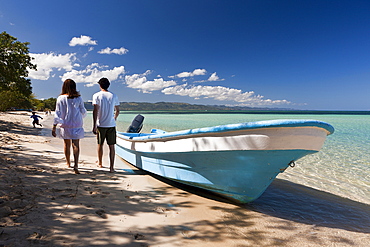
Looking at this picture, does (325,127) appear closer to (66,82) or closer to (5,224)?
(5,224)

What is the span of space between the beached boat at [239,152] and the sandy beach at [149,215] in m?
0.41

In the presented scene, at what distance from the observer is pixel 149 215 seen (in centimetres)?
282

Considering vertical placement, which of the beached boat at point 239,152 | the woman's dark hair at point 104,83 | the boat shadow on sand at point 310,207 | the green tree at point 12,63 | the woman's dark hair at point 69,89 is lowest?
the boat shadow on sand at point 310,207

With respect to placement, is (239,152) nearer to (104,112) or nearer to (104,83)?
(104,112)

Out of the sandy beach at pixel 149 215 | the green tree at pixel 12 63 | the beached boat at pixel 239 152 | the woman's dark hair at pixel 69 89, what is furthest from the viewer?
the green tree at pixel 12 63

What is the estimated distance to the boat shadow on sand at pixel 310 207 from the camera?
3.15 metres

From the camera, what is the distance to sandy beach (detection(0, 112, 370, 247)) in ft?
7.25

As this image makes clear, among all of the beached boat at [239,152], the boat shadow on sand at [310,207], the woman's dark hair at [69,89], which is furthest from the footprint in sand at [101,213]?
the woman's dark hair at [69,89]

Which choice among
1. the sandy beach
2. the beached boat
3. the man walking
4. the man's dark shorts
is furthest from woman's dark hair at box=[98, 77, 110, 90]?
the sandy beach

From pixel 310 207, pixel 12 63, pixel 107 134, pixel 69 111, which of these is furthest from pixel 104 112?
pixel 12 63

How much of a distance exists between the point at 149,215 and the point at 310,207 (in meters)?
2.98

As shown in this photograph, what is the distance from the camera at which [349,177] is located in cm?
561

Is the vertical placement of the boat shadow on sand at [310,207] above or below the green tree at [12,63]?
below

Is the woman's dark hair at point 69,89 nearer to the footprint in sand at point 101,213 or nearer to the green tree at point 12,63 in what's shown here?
the footprint in sand at point 101,213
